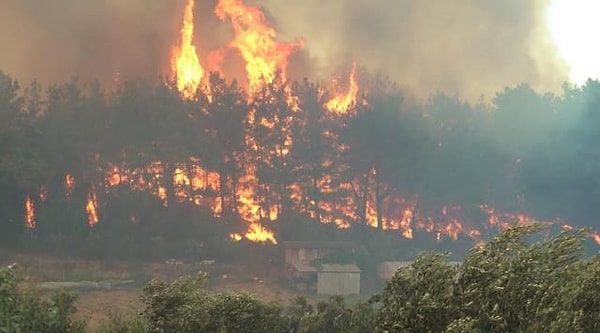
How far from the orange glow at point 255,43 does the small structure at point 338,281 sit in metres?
38.6

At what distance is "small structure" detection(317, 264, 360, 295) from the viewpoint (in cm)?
5503

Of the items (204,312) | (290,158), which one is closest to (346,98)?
(290,158)

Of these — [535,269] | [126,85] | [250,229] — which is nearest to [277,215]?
[250,229]

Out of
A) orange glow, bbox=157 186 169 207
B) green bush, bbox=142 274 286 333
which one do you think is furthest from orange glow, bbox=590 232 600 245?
green bush, bbox=142 274 286 333

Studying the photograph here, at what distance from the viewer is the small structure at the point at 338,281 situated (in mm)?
55031

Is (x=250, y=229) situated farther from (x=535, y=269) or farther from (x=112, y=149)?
(x=535, y=269)

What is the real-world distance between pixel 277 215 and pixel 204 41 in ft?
128

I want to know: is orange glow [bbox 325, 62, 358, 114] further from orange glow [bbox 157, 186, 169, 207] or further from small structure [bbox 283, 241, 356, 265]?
orange glow [bbox 157, 186, 169, 207]

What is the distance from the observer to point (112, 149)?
212ft

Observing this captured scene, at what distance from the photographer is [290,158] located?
68.2 m

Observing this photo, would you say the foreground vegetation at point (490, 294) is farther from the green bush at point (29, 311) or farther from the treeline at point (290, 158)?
the treeline at point (290, 158)

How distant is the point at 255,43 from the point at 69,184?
130 feet

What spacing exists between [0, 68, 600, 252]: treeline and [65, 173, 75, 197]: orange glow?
16 cm

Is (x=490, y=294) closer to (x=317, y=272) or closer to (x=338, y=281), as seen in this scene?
(x=338, y=281)
